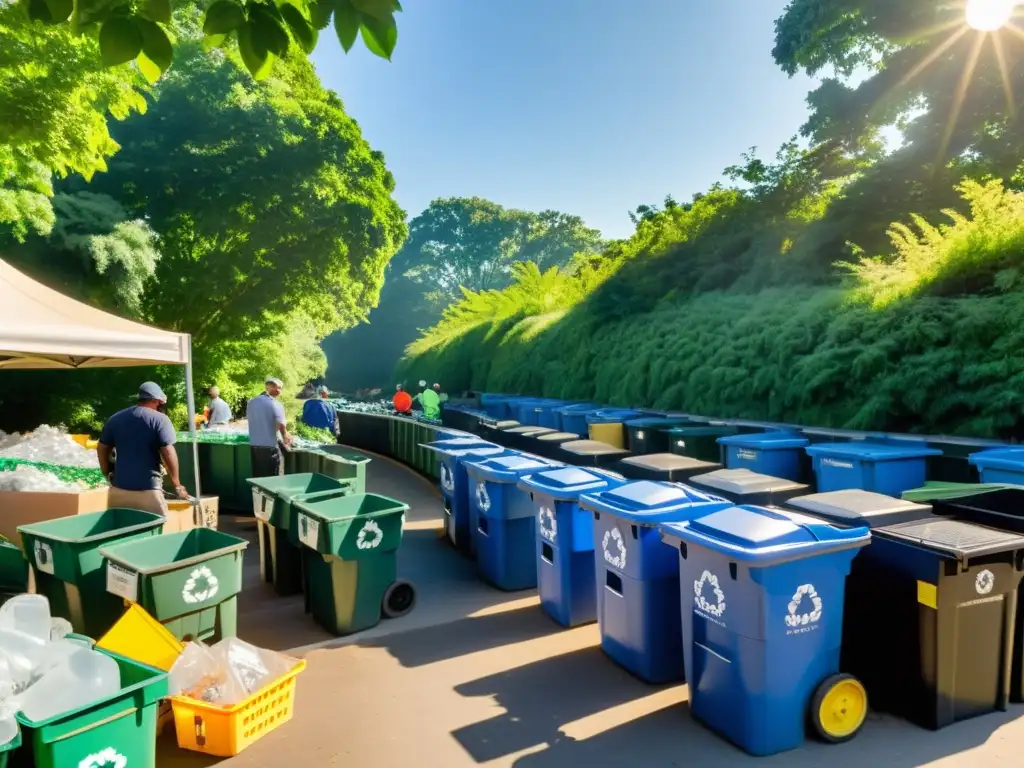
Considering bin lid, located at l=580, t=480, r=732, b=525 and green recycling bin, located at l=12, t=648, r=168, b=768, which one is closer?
green recycling bin, located at l=12, t=648, r=168, b=768

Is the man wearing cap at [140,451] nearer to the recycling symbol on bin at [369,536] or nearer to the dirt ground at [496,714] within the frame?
the dirt ground at [496,714]

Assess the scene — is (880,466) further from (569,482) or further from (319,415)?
(319,415)

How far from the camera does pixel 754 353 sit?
11438mm

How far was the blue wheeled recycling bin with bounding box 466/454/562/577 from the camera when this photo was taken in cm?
677

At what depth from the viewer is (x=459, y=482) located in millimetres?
8148

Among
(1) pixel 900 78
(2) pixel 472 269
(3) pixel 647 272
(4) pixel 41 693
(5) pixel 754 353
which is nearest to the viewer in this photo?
(4) pixel 41 693

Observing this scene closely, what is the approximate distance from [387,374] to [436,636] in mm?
59977

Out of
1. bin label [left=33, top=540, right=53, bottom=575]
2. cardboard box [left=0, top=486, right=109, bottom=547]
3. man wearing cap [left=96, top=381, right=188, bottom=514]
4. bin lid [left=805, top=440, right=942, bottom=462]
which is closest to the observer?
bin label [left=33, top=540, right=53, bottom=575]

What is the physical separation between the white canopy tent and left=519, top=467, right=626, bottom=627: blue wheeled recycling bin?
4.25 meters

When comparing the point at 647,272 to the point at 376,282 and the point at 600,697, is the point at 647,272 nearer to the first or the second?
the point at 376,282

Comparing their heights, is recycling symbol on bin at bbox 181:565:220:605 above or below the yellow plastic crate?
above

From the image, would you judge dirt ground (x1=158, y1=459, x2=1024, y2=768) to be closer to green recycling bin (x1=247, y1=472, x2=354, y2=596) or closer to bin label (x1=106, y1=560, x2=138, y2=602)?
green recycling bin (x1=247, y1=472, x2=354, y2=596)

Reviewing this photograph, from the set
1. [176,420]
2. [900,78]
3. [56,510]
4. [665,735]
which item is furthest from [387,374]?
[665,735]

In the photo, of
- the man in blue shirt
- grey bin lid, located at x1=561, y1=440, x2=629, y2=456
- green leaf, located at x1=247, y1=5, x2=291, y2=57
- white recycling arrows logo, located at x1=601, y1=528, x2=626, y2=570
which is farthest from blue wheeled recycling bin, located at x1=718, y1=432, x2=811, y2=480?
the man in blue shirt
